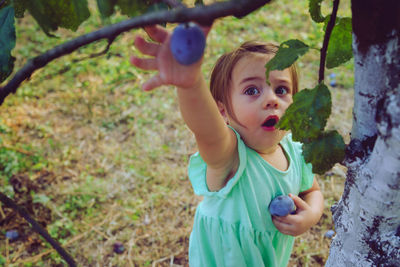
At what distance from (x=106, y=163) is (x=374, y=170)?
2.22 m

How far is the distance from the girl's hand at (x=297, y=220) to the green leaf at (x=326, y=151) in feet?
1.67

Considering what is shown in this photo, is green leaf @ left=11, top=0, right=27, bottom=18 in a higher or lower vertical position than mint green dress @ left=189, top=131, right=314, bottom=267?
higher

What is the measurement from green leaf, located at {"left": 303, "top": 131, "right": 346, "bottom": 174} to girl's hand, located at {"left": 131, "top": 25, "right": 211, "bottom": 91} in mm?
330

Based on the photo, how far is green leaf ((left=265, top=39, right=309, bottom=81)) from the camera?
799 millimetres

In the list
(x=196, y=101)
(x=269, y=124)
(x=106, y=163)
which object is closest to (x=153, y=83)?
(x=196, y=101)

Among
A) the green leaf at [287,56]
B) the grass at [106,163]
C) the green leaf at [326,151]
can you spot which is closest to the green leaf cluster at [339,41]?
the green leaf at [287,56]

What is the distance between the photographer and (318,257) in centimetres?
207

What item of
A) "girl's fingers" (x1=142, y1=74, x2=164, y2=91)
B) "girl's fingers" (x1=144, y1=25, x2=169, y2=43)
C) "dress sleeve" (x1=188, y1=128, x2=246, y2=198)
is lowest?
"dress sleeve" (x1=188, y1=128, x2=246, y2=198)

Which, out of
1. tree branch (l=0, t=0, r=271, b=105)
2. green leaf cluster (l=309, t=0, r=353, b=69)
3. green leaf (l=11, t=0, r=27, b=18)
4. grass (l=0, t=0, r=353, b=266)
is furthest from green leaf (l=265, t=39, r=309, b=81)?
grass (l=0, t=0, r=353, b=266)

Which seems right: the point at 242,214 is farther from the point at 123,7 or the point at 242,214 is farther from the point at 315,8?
the point at 123,7

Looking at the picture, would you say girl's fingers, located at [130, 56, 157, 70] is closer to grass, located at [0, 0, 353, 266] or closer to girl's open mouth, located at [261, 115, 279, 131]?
girl's open mouth, located at [261, 115, 279, 131]

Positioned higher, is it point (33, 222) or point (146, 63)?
point (146, 63)

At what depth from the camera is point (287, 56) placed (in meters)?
0.82

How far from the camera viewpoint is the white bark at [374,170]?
0.70 meters
